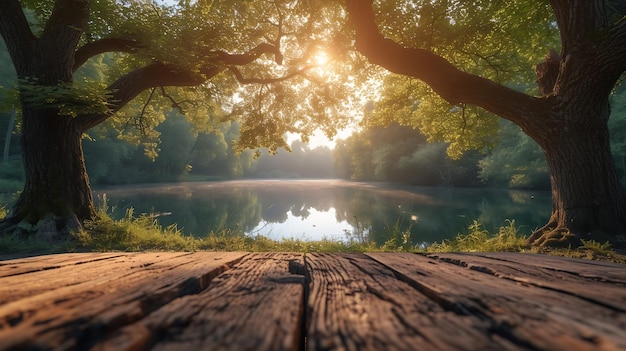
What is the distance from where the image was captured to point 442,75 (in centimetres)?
624

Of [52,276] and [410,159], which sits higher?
[410,159]

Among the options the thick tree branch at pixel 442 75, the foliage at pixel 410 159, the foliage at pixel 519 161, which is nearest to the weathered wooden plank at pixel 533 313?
the thick tree branch at pixel 442 75

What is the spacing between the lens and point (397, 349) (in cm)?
58

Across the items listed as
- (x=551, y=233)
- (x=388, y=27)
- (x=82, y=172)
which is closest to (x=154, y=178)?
(x=82, y=172)

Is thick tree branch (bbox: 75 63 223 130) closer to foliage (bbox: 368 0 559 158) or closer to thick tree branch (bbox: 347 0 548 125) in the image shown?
thick tree branch (bbox: 347 0 548 125)

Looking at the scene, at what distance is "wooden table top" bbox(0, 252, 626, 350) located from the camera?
0.59 m

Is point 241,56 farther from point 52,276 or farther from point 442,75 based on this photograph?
point 52,276

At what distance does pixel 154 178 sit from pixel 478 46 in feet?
157

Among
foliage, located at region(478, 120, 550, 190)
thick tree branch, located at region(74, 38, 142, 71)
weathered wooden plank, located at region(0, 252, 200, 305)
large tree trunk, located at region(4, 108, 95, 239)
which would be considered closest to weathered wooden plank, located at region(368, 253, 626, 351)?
weathered wooden plank, located at region(0, 252, 200, 305)

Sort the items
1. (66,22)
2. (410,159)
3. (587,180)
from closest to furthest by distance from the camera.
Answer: (587,180)
(66,22)
(410,159)

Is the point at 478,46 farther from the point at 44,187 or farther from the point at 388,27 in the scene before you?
the point at 44,187

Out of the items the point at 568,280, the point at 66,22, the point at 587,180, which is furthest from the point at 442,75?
the point at 66,22

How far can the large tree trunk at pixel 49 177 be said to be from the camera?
20.6 feet

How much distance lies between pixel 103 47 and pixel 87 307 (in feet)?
34.4
